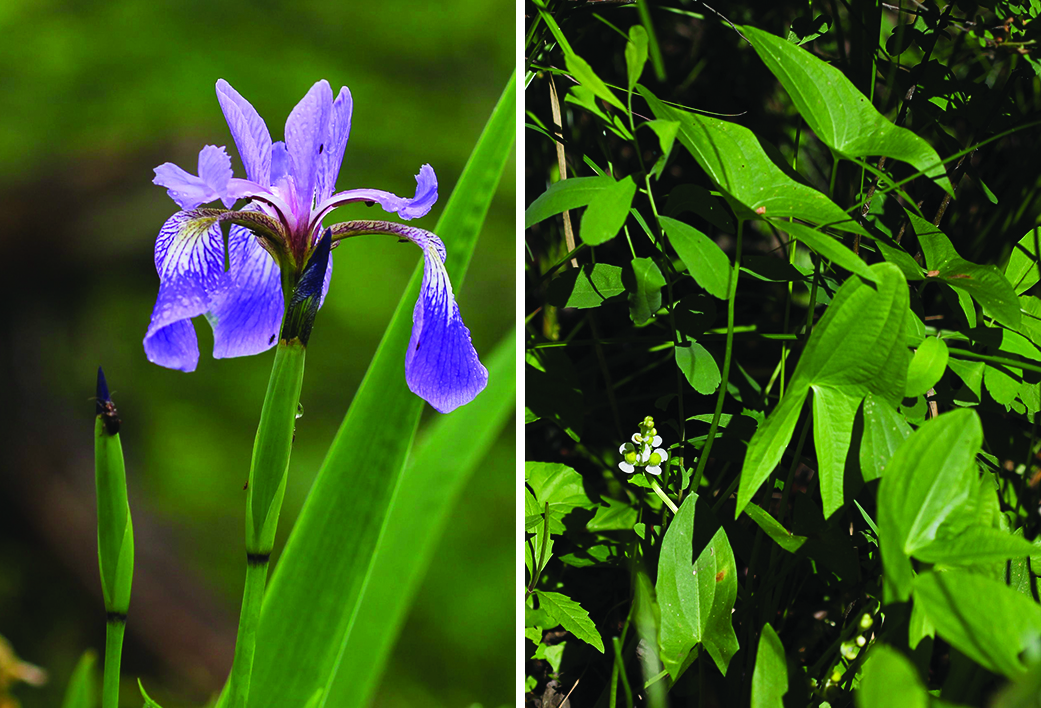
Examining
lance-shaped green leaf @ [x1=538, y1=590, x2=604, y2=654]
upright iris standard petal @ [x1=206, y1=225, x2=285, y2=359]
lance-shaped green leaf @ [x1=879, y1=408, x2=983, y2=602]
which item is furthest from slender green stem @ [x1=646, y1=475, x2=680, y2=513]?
upright iris standard petal @ [x1=206, y1=225, x2=285, y2=359]

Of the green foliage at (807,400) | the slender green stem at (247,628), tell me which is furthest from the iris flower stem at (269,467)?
the green foliage at (807,400)

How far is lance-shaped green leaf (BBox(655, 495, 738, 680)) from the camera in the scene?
1.68 ft

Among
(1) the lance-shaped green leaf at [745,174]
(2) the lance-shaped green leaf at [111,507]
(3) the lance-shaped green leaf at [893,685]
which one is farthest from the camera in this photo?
(1) the lance-shaped green leaf at [745,174]

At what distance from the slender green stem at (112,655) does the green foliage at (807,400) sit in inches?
12.3

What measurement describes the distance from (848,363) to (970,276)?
0.59 feet

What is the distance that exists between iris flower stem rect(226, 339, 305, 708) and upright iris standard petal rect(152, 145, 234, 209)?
109 millimetres

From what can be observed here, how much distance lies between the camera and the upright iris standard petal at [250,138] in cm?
49

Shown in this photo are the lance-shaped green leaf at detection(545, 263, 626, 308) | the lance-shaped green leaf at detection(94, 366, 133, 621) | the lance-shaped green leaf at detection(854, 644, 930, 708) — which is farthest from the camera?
the lance-shaped green leaf at detection(545, 263, 626, 308)

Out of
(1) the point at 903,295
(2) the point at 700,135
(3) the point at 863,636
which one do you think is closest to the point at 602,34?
(2) the point at 700,135

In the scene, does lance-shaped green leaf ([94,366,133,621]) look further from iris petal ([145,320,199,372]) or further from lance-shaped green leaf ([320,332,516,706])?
lance-shaped green leaf ([320,332,516,706])

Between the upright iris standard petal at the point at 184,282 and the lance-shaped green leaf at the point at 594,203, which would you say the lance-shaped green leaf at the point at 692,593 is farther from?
the upright iris standard petal at the point at 184,282

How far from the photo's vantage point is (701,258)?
0.51m

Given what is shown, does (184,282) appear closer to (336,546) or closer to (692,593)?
(336,546)

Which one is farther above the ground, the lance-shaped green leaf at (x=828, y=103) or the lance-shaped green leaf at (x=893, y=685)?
the lance-shaped green leaf at (x=828, y=103)
